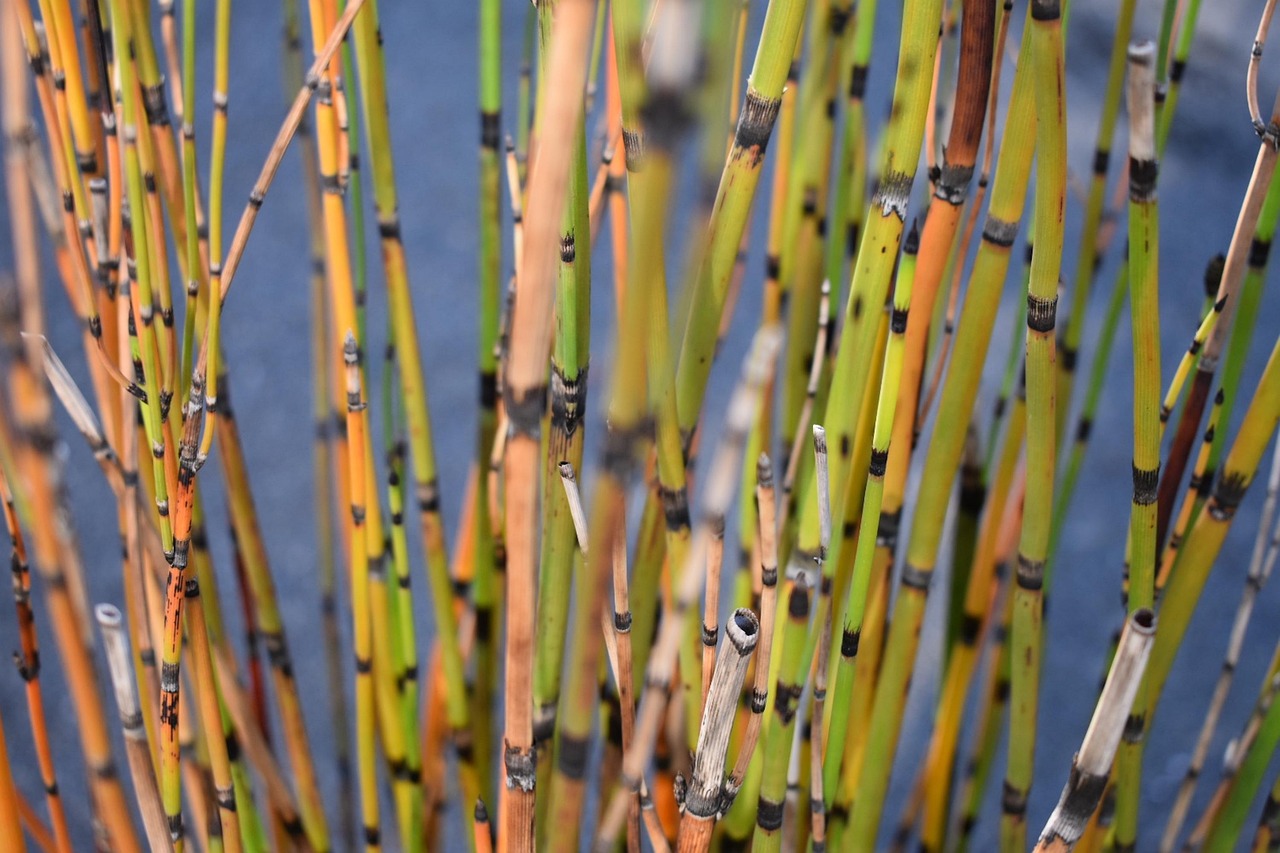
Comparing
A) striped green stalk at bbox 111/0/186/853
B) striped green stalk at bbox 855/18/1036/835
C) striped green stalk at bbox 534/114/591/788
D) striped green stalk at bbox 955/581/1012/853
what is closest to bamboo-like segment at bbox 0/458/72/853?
striped green stalk at bbox 111/0/186/853

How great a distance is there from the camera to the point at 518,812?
0.27 meters

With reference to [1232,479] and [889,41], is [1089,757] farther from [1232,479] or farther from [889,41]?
[889,41]

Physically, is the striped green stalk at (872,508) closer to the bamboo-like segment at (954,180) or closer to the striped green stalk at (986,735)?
the bamboo-like segment at (954,180)

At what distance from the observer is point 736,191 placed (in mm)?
261

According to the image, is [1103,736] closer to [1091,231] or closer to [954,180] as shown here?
[954,180]

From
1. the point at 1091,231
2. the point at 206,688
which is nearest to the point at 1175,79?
the point at 1091,231

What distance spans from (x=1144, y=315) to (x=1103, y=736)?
10cm

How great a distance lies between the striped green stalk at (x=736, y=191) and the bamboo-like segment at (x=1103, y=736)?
105 millimetres

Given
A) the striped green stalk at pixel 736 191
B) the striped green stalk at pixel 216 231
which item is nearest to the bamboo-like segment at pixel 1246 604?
the striped green stalk at pixel 736 191

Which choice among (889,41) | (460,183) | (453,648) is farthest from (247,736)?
(889,41)

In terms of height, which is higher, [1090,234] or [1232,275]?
[1090,234]

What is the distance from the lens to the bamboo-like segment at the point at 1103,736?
208 millimetres

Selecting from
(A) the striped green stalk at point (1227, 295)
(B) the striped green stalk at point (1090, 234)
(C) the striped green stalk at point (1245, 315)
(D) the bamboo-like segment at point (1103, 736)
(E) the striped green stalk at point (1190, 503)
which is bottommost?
(D) the bamboo-like segment at point (1103, 736)

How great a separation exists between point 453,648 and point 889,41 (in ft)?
3.87
